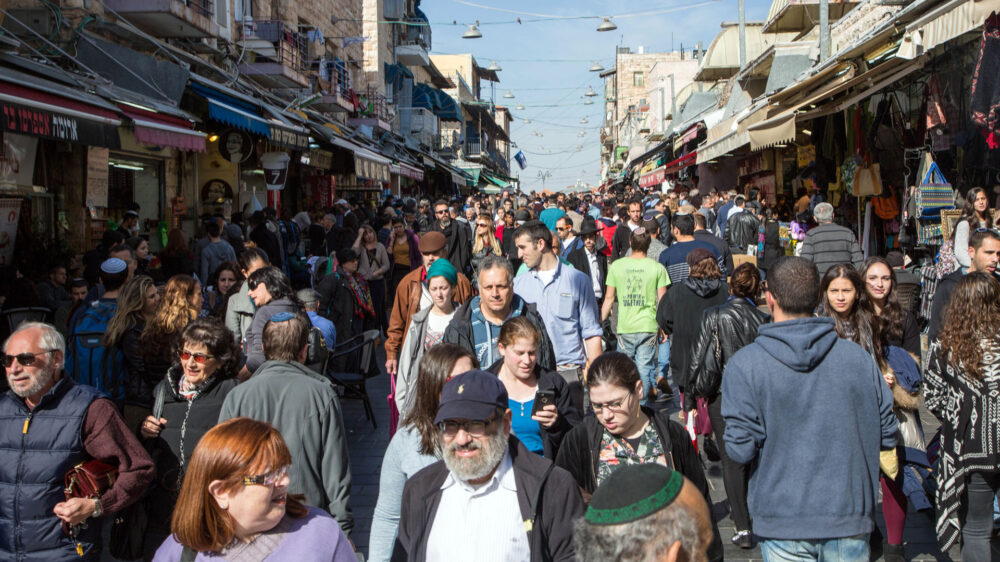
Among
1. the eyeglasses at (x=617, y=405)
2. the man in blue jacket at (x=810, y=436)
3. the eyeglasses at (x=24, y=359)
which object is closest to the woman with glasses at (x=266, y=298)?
the eyeglasses at (x=24, y=359)

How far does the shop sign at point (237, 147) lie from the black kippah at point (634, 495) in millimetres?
12479

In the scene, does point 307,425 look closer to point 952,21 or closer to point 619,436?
point 619,436

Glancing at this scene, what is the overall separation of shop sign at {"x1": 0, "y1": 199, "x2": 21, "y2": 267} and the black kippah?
8549 millimetres

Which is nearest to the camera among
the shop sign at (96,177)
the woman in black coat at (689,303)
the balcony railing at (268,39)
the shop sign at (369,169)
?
the woman in black coat at (689,303)

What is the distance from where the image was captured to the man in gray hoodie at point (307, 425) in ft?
12.2

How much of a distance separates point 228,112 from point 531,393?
842 centimetres

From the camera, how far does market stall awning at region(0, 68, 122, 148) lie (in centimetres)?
621

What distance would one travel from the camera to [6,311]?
682 centimetres

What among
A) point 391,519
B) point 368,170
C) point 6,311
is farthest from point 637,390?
point 368,170

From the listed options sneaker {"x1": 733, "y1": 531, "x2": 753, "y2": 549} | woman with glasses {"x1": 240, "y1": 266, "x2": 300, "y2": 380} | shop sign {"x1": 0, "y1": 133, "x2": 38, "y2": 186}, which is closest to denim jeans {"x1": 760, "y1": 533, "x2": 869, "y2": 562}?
sneaker {"x1": 733, "y1": 531, "x2": 753, "y2": 549}

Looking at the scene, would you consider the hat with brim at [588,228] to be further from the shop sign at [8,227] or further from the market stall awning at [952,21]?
the shop sign at [8,227]

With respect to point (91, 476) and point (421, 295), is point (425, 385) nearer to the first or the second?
point (91, 476)

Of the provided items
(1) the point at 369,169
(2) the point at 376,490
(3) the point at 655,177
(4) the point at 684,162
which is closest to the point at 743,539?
(2) the point at 376,490

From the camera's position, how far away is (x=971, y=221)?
7.55 meters
